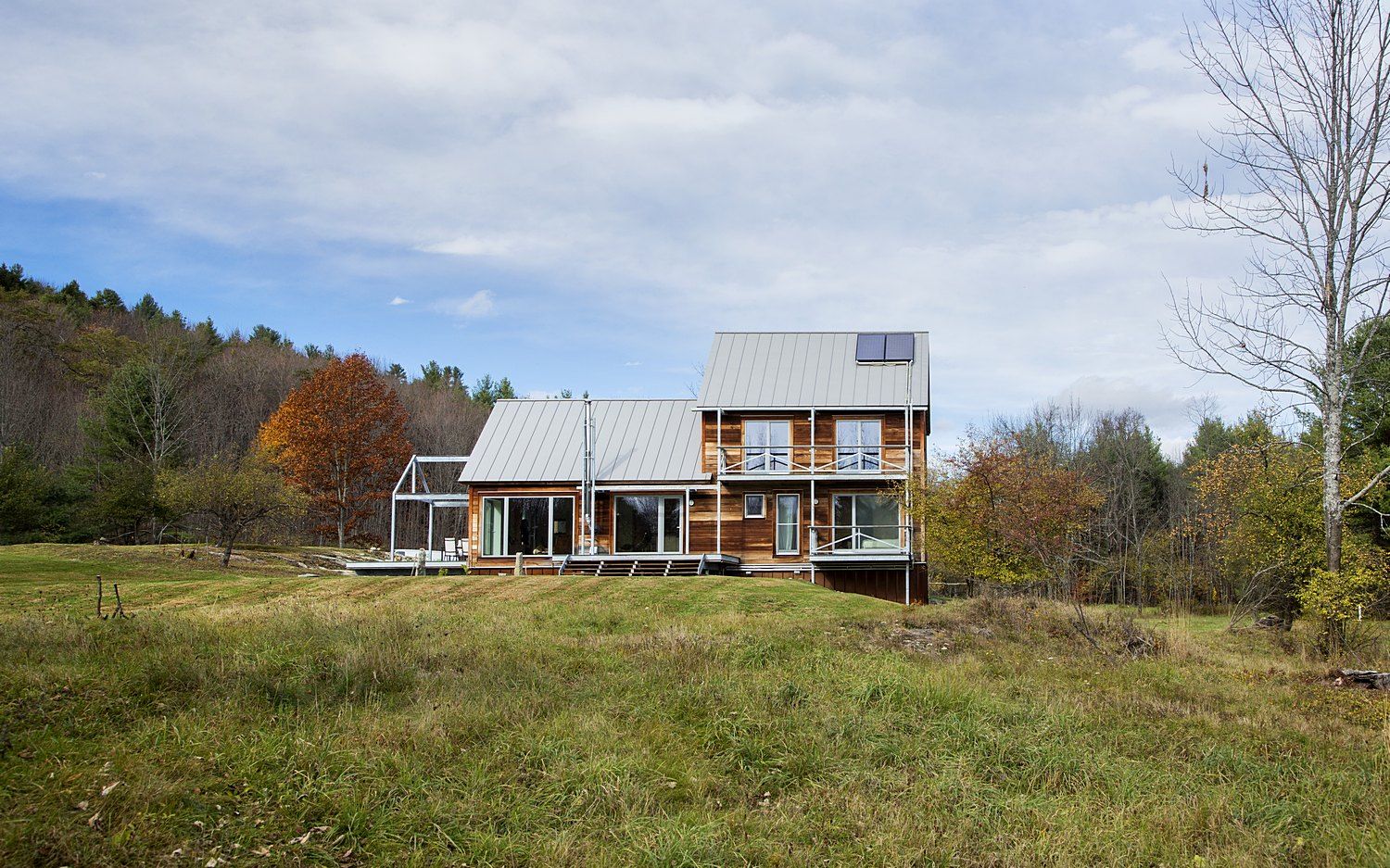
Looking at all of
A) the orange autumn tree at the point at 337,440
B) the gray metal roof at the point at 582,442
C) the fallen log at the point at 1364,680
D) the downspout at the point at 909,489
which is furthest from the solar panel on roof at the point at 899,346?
the orange autumn tree at the point at 337,440

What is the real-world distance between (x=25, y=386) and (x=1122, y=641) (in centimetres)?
5080

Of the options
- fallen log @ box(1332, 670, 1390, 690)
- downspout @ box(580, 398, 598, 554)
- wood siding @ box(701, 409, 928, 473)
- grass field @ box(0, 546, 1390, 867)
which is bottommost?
fallen log @ box(1332, 670, 1390, 690)

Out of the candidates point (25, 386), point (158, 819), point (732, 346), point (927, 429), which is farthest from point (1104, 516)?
point (25, 386)

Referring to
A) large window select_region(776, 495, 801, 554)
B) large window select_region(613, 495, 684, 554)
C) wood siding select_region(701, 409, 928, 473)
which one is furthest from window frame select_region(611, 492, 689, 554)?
large window select_region(776, 495, 801, 554)

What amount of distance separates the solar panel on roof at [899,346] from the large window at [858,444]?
2.10 meters

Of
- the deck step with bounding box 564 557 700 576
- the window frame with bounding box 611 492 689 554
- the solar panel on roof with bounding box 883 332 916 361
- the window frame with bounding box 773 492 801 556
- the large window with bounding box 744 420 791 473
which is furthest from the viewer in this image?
the solar panel on roof with bounding box 883 332 916 361

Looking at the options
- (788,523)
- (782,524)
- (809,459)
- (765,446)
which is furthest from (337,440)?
(809,459)

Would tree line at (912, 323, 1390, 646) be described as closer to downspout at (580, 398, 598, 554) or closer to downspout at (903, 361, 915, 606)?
downspout at (903, 361, 915, 606)

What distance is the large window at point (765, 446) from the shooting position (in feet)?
91.7

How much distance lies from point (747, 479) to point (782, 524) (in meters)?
1.97

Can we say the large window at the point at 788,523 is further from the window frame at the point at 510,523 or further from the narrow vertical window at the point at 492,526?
the narrow vertical window at the point at 492,526

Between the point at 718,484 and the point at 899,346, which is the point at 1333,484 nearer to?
the point at 899,346

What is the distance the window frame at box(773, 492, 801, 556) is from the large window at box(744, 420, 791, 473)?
86cm

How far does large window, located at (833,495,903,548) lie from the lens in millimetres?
27438
